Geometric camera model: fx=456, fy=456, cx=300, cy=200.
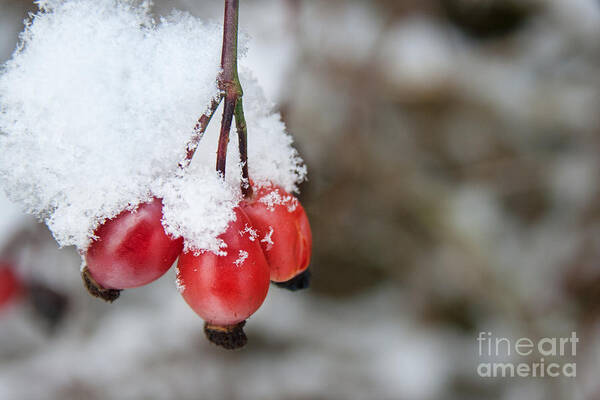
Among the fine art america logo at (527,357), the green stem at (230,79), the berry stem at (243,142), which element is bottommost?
the fine art america logo at (527,357)

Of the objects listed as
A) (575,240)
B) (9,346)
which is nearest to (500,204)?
(575,240)

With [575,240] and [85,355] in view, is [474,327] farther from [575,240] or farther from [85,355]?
[85,355]

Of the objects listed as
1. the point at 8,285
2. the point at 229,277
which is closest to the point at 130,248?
the point at 229,277

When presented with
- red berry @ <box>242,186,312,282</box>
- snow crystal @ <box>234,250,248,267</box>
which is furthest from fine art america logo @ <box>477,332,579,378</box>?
snow crystal @ <box>234,250,248,267</box>

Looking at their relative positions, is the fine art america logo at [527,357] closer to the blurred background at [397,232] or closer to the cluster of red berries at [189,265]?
the blurred background at [397,232]

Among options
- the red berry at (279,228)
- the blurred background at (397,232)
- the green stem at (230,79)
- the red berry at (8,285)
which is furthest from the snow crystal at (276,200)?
the blurred background at (397,232)

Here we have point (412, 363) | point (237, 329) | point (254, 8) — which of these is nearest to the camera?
point (237, 329)

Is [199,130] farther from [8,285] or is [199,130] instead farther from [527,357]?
[527,357]
